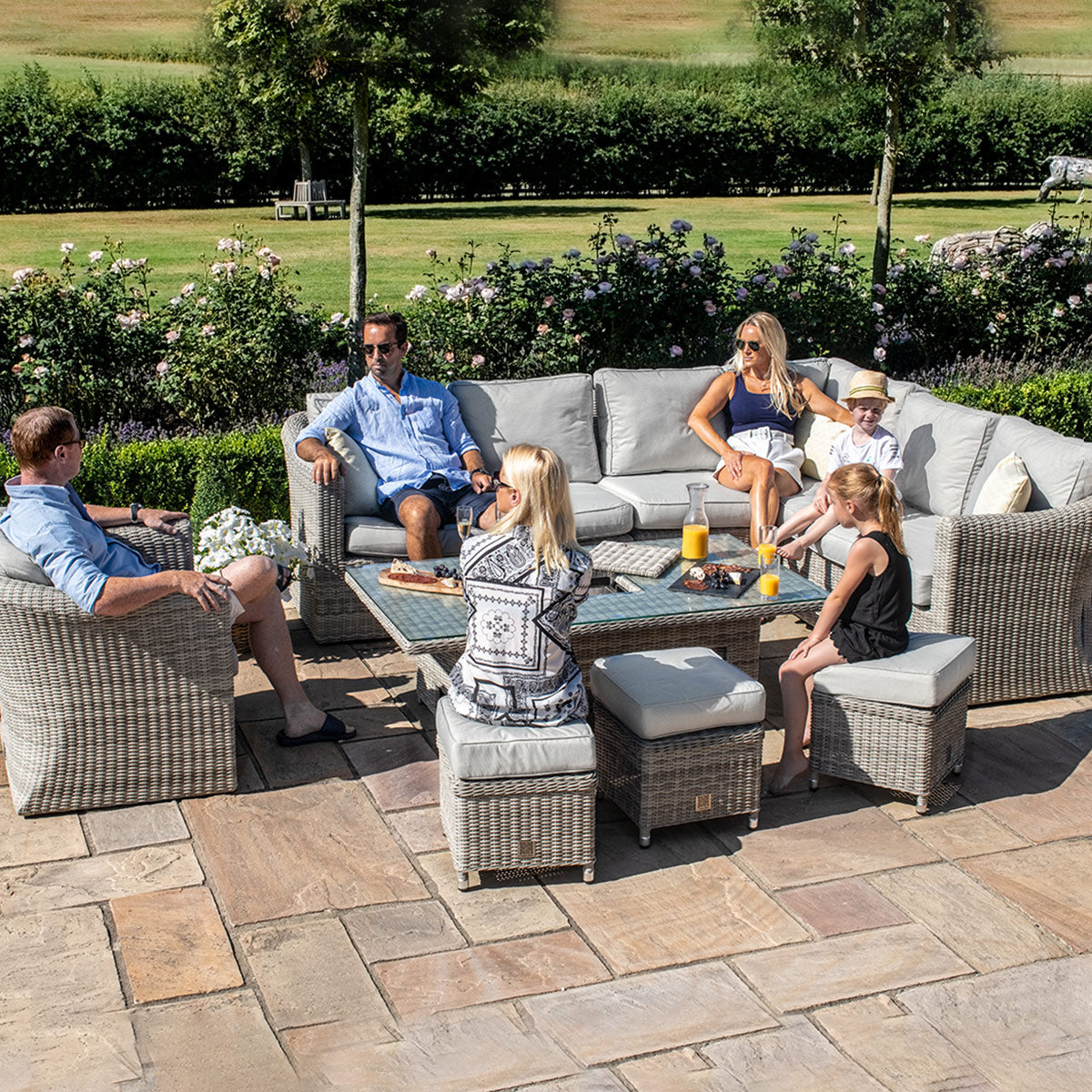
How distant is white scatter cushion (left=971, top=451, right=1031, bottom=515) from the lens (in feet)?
17.4

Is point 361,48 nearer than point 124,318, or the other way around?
point 124,318

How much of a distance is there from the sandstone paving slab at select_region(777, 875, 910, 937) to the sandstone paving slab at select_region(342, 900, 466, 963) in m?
0.94

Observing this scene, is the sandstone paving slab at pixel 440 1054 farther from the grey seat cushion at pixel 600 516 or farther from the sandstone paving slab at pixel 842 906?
the grey seat cushion at pixel 600 516

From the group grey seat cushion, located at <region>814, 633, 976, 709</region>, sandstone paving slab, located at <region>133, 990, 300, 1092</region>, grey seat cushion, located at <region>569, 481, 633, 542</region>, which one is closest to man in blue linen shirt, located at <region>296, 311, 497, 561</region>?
grey seat cushion, located at <region>569, 481, 633, 542</region>

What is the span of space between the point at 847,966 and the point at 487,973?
924mm

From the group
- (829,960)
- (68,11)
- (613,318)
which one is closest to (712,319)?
(613,318)

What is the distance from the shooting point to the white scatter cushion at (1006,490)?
17.4 ft

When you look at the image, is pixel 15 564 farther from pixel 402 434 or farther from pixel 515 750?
pixel 402 434

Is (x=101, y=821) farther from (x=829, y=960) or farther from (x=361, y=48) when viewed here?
(x=361, y=48)

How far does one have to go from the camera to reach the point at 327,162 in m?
22.7

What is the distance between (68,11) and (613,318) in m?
3.63

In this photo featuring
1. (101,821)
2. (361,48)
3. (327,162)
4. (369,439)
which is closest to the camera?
(101,821)

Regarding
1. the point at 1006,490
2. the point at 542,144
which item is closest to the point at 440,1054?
the point at 1006,490

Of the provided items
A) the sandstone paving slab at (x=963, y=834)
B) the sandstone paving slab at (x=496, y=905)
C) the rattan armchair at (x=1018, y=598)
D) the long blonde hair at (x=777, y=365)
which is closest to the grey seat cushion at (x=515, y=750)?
the sandstone paving slab at (x=496, y=905)
